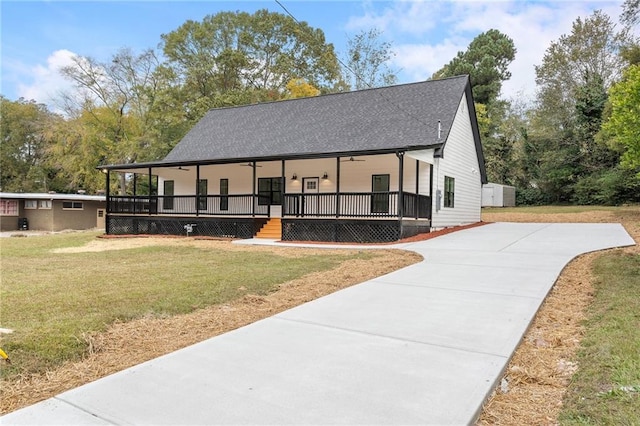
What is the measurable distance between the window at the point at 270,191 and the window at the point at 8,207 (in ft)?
68.1

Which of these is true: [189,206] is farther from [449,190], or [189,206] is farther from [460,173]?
[460,173]

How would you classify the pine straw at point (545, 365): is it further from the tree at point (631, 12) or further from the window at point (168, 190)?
the tree at point (631, 12)

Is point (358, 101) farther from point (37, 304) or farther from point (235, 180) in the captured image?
point (37, 304)

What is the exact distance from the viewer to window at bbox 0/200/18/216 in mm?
28000

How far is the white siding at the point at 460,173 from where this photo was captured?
16172mm

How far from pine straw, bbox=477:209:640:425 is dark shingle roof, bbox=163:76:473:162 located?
928cm

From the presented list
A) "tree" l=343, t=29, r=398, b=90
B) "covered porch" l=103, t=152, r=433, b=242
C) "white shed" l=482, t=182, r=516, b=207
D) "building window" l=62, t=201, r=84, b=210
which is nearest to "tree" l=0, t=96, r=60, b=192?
"building window" l=62, t=201, r=84, b=210

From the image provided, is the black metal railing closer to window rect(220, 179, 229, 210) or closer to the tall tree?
window rect(220, 179, 229, 210)

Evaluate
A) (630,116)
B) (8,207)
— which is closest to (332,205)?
(630,116)

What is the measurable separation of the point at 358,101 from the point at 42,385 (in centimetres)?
1781

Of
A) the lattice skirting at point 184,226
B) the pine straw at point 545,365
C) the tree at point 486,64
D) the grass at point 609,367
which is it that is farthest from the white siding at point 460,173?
the tree at point 486,64

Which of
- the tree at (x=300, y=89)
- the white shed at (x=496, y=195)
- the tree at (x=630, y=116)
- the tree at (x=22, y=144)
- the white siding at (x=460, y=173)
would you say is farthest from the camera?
the tree at (x=22, y=144)

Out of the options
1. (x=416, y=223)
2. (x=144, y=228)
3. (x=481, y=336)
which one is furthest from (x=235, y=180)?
(x=481, y=336)

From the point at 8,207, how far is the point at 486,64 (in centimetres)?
3879
